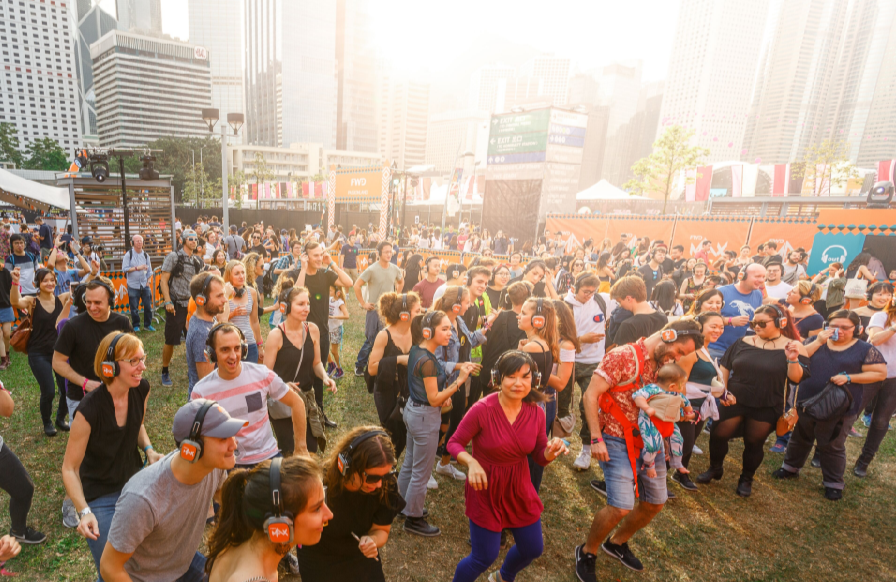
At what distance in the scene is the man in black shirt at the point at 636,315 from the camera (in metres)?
4.26

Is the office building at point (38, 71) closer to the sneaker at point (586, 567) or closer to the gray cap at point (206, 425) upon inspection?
the gray cap at point (206, 425)

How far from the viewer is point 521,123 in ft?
88.8

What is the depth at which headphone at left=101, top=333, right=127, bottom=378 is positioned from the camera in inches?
91.8

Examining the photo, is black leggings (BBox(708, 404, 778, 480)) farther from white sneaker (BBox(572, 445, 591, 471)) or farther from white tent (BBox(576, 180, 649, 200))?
white tent (BBox(576, 180, 649, 200))

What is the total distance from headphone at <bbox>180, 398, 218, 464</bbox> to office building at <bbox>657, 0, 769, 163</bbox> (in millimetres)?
140744

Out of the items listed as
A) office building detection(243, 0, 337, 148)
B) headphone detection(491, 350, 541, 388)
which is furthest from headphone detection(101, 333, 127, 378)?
office building detection(243, 0, 337, 148)

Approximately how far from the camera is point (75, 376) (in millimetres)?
3193

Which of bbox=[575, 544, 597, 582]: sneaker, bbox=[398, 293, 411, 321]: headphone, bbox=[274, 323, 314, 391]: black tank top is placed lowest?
bbox=[575, 544, 597, 582]: sneaker

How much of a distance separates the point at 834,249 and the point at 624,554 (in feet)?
38.0

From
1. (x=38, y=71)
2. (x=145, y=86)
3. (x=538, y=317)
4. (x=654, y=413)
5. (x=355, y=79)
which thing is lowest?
(x=654, y=413)

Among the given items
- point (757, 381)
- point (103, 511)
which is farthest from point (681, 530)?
point (103, 511)

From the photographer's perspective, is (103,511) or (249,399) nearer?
(103,511)

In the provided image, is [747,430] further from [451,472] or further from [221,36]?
[221,36]

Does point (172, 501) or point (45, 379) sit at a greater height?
point (172, 501)
